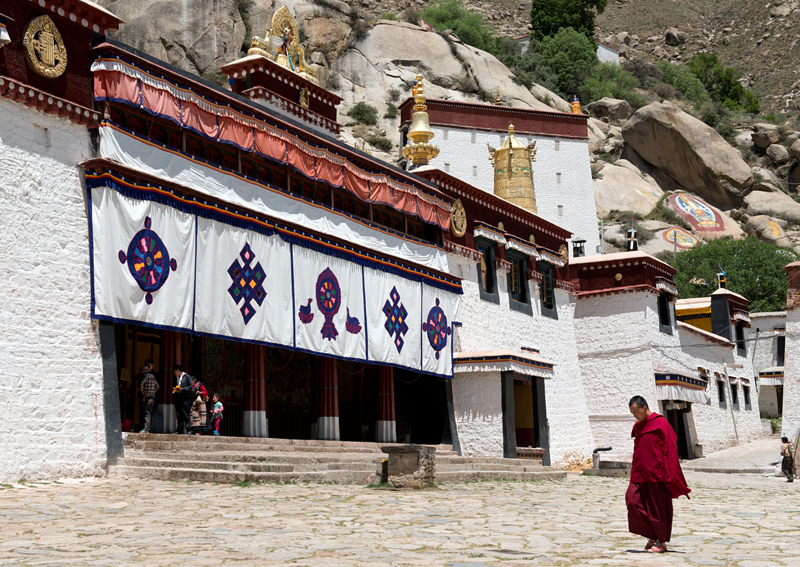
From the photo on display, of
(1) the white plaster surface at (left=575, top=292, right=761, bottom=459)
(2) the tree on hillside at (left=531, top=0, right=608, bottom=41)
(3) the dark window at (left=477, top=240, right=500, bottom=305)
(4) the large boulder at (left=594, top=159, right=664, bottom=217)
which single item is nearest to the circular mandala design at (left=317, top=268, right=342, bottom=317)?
(3) the dark window at (left=477, top=240, right=500, bottom=305)

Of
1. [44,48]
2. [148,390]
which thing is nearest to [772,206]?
[148,390]

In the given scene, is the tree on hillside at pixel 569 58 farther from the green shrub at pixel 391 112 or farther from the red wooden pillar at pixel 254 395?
the red wooden pillar at pixel 254 395

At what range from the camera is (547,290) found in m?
23.8

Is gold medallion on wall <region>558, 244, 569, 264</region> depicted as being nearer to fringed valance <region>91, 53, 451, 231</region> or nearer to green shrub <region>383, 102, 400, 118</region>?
fringed valance <region>91, 53, 451, 231</region>

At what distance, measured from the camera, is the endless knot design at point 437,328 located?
59.9 ft

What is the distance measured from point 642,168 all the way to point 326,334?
39.4 meters

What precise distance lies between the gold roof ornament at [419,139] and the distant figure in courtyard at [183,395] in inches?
383

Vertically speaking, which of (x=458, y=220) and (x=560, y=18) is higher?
(x=560, y=18)

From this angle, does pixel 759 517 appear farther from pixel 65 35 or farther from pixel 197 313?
pixel 65 35

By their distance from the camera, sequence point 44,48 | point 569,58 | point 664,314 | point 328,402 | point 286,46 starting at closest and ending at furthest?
point 44,48 < point 328,402 < point 286,46 < point 664,314 < point 569,58

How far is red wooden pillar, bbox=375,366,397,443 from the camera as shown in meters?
17.4

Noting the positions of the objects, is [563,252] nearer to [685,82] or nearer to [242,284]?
[242,284]

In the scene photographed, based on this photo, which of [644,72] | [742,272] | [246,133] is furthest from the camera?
[644,72]

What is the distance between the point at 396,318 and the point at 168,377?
5433 millimetres
